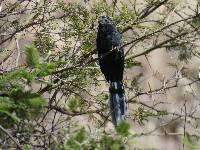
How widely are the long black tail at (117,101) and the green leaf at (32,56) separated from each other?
1.21 meters

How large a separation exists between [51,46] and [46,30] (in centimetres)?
22

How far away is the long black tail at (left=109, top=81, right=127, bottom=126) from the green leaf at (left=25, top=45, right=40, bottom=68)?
1.21 metres

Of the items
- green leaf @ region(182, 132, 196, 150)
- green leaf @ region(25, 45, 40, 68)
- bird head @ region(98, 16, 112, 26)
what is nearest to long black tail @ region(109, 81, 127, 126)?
bird head @ region(98, 16, 112, 26)

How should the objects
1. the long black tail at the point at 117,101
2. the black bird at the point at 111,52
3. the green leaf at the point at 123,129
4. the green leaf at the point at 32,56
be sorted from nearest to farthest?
the green leaf at the point at 123,129 < the green leaf at the point at 32,56 < the long black tail at the point at 117,101 < the black bird at the point at 111,52

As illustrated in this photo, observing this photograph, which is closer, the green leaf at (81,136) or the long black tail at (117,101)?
the green leaf at (81,136)

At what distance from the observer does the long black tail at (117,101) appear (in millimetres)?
4219

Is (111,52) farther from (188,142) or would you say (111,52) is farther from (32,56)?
(188,142)

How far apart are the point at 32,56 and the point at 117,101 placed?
172cm

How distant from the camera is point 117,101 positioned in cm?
461

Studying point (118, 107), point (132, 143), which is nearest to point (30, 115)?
point (132, 143)

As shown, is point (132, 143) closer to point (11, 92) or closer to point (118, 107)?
point (11, 92)

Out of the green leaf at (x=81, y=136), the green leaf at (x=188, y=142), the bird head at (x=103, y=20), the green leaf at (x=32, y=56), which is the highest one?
the bird head at (x=103, y=20)

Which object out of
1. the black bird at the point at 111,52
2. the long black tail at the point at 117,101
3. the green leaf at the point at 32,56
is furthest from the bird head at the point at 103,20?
the green leaf at the point at 32,56

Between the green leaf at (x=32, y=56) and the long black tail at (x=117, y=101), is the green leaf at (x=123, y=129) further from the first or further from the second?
the long black tail at (x=117, y=101)
